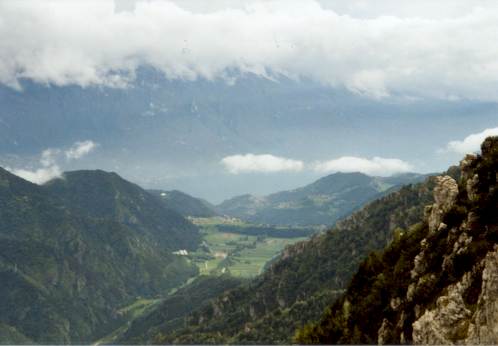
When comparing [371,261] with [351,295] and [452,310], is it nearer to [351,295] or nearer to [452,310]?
[351,295]

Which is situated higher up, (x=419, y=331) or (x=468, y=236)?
(x=468, y=236)

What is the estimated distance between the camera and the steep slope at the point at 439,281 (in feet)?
176

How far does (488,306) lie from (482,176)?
28.6m

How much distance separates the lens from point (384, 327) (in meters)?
71.2

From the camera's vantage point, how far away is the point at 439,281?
63656 millimetres

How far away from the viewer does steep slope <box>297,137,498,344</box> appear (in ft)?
176

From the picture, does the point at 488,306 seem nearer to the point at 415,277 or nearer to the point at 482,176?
the point at 415,277

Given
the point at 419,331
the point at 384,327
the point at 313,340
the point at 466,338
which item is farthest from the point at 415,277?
the point at 313,340

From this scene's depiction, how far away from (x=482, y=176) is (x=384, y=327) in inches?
905

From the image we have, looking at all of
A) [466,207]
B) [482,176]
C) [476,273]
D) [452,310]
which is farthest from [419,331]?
[482,176]

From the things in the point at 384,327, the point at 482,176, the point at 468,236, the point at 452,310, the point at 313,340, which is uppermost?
the point at 482,176

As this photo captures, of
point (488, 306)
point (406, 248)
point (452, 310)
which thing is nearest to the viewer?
point (488, 306)

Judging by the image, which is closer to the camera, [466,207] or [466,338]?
[466,338]

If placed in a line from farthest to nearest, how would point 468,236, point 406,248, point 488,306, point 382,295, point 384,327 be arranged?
1. point 406,248
2. point 382,295
3. point 384,327
4. point 468,236
5. point 488,306
